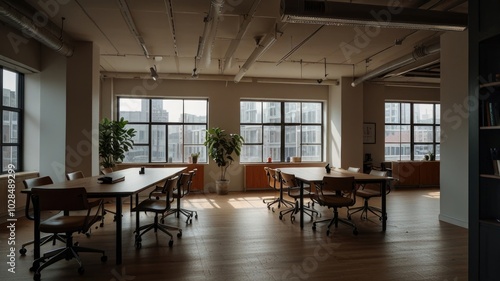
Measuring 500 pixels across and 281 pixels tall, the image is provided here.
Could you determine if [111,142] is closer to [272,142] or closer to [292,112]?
[272,142]

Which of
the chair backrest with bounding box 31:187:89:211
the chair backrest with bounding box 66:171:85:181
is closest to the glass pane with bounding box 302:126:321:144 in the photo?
the chair backrest with bounding box 66:171:85:181

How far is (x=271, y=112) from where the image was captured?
9297mm

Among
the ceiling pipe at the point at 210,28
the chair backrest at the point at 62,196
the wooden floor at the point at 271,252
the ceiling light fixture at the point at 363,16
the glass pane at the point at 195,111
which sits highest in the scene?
the ceiling pipe at the point at 210,28

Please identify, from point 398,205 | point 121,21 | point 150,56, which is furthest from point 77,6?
point 398,205

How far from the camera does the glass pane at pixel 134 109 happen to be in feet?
28.1

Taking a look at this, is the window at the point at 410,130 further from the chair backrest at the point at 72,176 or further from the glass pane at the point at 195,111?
the chair backrest at the point at 72,176

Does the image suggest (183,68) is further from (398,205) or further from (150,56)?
(398,205)

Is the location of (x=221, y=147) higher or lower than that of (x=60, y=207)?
higher

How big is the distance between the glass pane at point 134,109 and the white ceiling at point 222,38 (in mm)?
857

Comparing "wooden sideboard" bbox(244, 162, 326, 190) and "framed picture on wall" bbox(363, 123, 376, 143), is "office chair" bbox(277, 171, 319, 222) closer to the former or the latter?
"wooden sideboard" bbox(244, 162, 326, 190)

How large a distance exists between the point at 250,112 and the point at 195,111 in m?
1.63

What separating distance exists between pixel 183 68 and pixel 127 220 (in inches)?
161

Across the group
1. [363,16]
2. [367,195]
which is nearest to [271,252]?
[367,195]

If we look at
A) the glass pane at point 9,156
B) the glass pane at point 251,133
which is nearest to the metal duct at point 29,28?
the glass pane at point 9,156
